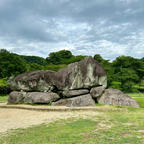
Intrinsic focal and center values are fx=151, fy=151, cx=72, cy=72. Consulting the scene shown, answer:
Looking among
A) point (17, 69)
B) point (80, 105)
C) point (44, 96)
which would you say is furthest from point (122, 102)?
point (17, 69)

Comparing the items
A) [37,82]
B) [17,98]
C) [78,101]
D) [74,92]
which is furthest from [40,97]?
[78,101]

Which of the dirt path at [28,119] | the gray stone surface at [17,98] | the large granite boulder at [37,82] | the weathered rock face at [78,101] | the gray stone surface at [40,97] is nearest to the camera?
the dirt path at [28,119]

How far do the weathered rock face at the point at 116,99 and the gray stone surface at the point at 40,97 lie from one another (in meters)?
4.51

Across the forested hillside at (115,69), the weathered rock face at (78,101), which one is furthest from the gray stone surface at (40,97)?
the forested hillside at (115,69)

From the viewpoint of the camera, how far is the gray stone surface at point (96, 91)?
47.6ft

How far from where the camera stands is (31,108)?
13.0 metres

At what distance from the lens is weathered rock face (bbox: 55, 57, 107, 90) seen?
14633 mm

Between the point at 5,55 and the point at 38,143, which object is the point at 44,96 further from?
the point at 5,55

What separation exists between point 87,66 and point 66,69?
85.0 inches

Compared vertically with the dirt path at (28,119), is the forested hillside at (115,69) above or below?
above

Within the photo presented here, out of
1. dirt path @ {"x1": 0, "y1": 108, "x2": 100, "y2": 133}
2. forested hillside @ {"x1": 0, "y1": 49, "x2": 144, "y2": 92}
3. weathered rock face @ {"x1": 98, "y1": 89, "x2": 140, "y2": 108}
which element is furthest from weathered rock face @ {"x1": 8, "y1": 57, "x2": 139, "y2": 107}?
forested hillside @ {"x1": 0, "y1": 49, "x2": 144, "y2": 92}

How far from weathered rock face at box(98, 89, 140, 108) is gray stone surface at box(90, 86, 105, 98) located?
41 centimetres

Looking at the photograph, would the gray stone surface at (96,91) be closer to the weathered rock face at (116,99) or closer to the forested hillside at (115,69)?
the weathered rock face at (116,99)

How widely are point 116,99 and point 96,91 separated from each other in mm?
1964
